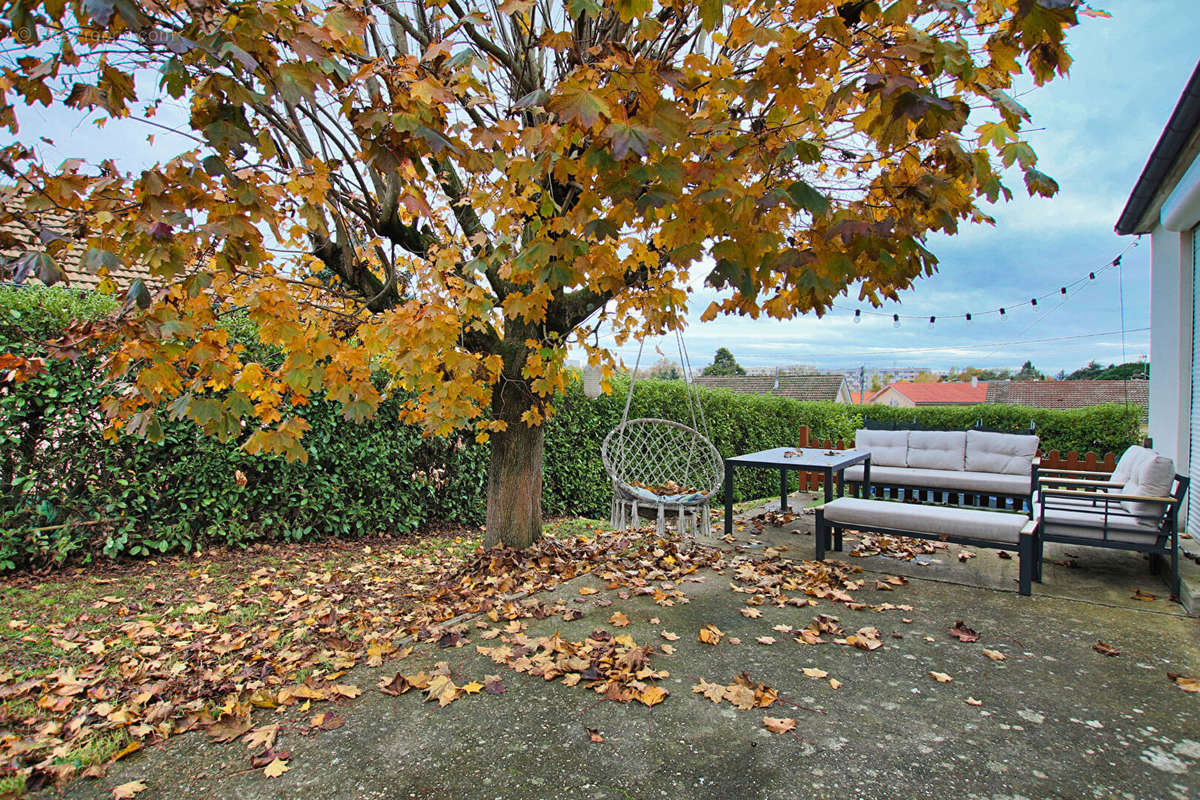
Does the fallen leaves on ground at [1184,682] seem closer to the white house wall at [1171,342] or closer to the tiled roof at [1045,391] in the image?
the white house wall at [1171,342]

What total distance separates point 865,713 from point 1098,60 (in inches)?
161

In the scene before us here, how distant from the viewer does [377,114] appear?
2.10 meters

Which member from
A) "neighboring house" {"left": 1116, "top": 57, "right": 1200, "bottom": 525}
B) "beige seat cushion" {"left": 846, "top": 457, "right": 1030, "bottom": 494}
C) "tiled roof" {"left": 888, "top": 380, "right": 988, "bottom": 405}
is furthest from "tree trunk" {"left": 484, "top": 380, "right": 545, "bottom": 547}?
"tiled roof" {"left": 888, "top": 380, "right": 988, "bottom": 405}

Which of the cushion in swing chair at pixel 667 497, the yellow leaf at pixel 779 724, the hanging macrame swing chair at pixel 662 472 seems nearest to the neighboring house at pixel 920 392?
the hanging macrame swing chair at pixel 662 472

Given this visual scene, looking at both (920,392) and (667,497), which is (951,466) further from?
(920,392)

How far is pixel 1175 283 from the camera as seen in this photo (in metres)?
5.84

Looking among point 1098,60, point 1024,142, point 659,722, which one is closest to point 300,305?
point 659,722

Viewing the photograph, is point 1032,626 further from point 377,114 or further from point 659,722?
point 377,114

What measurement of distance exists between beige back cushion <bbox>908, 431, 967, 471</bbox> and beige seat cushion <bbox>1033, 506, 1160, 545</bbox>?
11.1 ft

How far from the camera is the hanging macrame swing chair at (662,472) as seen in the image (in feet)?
17.4

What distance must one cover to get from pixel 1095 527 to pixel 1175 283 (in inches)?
129

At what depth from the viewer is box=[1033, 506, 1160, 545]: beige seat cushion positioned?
4.22m

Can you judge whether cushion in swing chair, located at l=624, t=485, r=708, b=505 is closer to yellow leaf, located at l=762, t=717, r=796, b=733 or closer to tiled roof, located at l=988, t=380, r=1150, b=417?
yellow leaf, located at l=762, t=717, r=796, b=733

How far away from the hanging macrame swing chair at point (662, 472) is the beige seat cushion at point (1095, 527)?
8.48 ft
